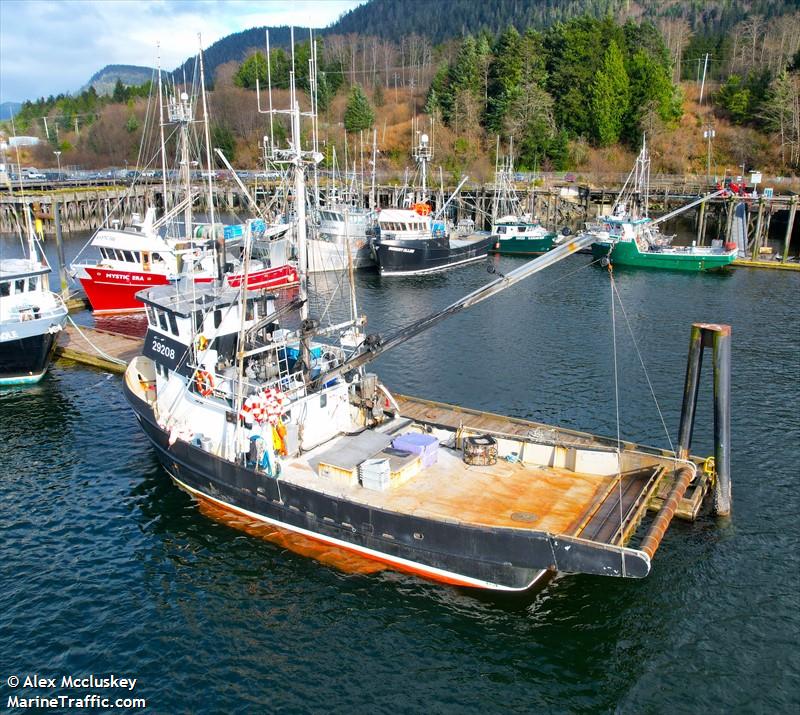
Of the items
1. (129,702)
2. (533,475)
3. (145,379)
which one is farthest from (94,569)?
(533,475)

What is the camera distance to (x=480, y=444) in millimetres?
18938

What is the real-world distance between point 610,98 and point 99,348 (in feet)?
265

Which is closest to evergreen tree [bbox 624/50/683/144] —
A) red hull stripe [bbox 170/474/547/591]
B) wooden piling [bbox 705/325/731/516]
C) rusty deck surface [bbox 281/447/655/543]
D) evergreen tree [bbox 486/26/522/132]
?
evergreen tree [bbox 486/26/522/132]

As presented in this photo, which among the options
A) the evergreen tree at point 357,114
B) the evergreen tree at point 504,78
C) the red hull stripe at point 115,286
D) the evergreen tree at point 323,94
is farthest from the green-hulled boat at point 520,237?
the evergreen tree at point 323,94

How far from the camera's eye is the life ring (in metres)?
20.4

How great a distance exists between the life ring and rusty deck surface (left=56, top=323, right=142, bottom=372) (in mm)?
13442

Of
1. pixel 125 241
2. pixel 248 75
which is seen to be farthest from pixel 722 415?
pixel 248 75

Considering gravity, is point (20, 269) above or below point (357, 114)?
below

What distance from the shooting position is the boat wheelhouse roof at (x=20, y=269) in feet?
105

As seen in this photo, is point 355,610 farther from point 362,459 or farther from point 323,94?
point 323,94

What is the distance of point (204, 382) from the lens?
2058 cm

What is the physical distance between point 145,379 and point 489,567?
1508 centimetres

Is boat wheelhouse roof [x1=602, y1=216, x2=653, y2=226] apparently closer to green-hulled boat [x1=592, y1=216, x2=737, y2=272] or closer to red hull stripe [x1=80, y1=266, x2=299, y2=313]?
green-hulled boat [x1=592, y1=216, x2=737, y2=272]

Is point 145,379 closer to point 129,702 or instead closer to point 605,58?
point 129,702
